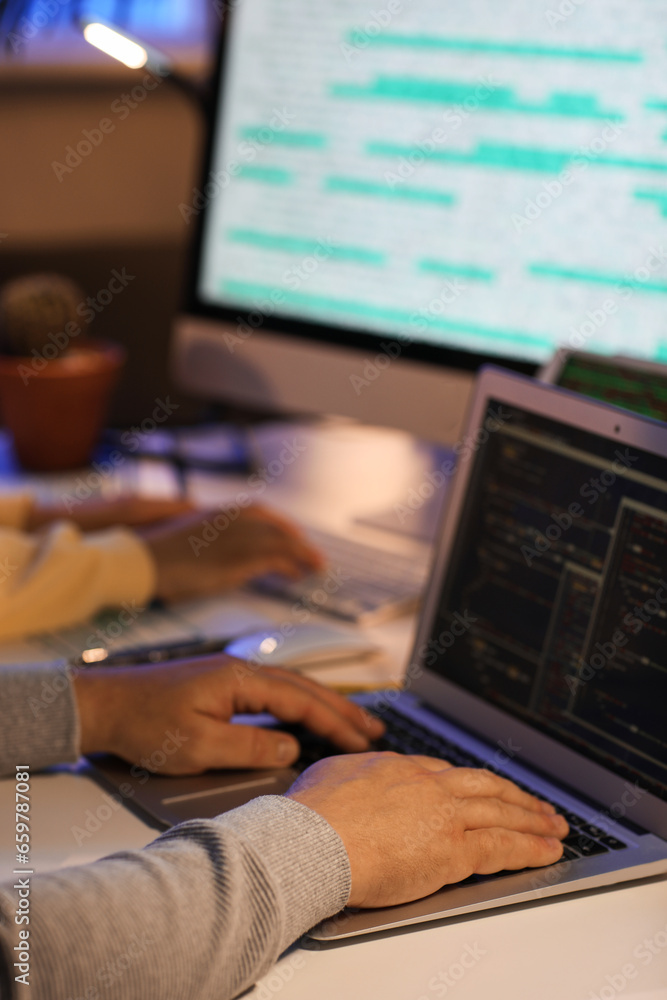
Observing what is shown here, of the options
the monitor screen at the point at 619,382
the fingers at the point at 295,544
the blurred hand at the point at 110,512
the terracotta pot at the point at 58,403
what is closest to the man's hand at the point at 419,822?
the monitor screen at the point at 619,382

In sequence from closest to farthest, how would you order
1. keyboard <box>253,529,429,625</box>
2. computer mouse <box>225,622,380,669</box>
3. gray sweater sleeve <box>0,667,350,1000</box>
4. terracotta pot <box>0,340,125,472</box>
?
gray sweater sleeve <box>0,667,350,1000</box>
computer mouse <box>225,622,380,669</box>
keyboard <box>253,529,429,625</box>
terracotta pot <box>0,340,125,472</box>

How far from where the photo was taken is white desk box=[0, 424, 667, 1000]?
499mm

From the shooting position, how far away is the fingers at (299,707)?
26.7 inches

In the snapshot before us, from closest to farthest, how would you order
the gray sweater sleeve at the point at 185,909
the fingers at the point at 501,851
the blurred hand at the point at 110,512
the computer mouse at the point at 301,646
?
the gray sweater sleeve at the point at 185,909 → the fingers at the point at 501,851 → the computer mouse at the point at 301,646 → the blurred hand at the point at 110,512

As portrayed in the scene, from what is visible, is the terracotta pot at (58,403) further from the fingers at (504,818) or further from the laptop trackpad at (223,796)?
the fingers at (504,818)

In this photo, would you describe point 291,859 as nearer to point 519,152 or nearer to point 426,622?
point 426,622

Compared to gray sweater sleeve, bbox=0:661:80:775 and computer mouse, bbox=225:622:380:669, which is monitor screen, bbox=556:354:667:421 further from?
gray sweater sleeve, bbox=0:661:80:775

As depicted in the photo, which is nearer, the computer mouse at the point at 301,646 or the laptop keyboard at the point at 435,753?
the laptop keyboard at the point at 435,753

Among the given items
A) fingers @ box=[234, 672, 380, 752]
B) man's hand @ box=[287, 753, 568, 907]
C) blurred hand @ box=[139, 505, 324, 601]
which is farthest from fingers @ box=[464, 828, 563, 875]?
blurred hand @ box=[139, 505, 324, 601]

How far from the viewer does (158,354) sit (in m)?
1.61

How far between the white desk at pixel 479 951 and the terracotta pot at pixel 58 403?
639 millimetres

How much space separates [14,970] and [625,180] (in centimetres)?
73

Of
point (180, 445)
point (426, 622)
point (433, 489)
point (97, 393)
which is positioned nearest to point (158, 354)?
point (180, 445)

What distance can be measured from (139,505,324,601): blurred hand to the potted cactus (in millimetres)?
242
